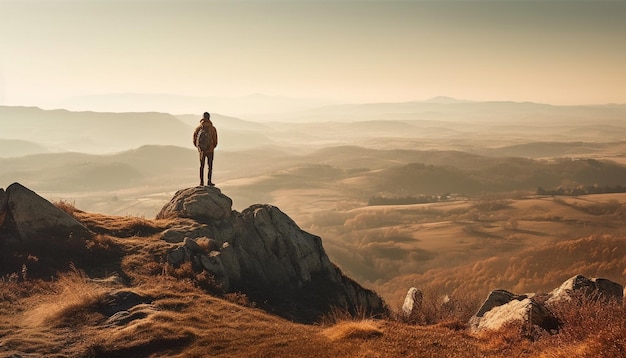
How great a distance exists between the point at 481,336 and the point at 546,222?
20525 cm

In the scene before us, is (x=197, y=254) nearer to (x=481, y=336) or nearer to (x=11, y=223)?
(x=11, y=223)

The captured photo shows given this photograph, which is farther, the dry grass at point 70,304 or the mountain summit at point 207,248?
the mountain summit at point 207,248

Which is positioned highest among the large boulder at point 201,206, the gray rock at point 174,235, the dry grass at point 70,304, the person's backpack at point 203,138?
the person's backpack at point 203,138

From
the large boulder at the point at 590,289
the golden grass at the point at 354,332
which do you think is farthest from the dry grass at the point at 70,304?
the large boulder at the point at 590,289

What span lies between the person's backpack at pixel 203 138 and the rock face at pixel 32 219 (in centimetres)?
891

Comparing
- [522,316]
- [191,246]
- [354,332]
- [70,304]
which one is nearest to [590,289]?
[522,316]

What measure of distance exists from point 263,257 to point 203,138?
29.7 ft

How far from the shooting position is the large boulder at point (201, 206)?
26.7 m

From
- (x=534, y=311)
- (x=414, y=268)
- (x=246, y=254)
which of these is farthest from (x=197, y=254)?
(x=414, y=268)

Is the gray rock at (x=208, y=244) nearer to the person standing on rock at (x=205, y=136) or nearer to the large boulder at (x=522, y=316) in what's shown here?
the person standing on rock at (x=205, y=136)

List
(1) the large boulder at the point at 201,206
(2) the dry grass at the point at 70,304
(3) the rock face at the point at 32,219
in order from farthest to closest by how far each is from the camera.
Result: (1) the large boulder at the point at 201,206
(3) the rock face at the point at 32,219
(2) the dry grass at the point at 70,304

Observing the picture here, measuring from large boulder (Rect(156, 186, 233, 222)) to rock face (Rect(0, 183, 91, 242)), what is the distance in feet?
19.9

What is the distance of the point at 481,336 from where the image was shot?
15586 millimetres

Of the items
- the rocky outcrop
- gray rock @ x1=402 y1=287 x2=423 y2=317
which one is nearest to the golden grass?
the rocky outcrop
